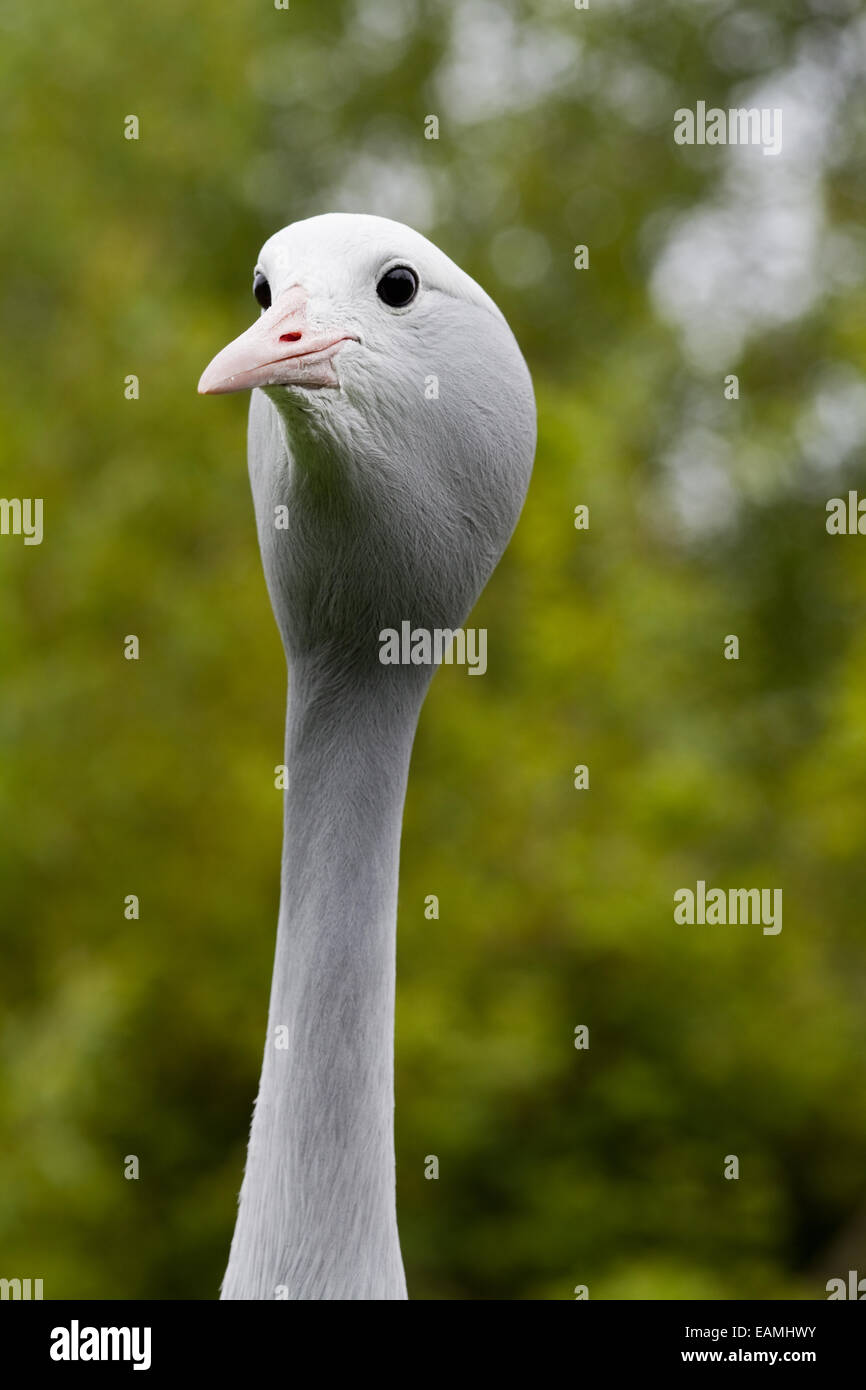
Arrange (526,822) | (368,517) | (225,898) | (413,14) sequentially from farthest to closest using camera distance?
(413,14)
(526,822)
(225,898)
(368,517)

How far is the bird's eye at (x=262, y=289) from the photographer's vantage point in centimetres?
264

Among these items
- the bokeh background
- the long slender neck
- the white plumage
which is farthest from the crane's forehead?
the bokeh background

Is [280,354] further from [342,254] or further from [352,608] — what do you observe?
[352,608]

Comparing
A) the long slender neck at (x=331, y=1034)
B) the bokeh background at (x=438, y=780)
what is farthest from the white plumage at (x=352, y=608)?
the bokeh background at (x=438, y=780)

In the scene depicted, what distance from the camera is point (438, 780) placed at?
970cm

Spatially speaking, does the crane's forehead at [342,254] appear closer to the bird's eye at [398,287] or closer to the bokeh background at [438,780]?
the bird's eye at [398,287]

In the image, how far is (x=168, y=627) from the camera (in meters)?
9.13

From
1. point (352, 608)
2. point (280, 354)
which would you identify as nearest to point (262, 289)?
point (280, 354)

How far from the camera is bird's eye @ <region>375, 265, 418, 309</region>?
2566 mm

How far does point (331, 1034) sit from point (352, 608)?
25.2 inches

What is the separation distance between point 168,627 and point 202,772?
2.62 feet

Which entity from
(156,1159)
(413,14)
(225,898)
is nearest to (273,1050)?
(225,898)

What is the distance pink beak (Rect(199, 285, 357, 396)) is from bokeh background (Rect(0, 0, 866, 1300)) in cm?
620

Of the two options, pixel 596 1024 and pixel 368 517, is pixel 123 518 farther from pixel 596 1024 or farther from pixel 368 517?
pixel 368 517
